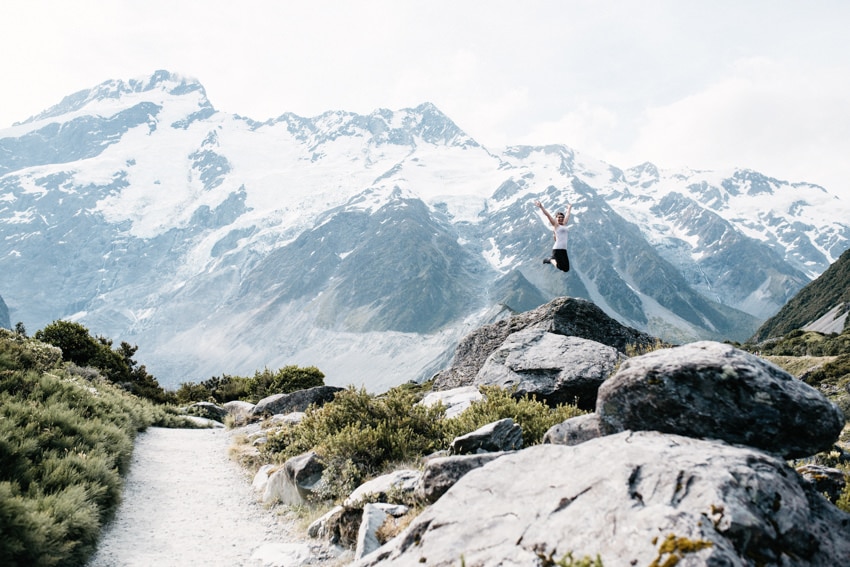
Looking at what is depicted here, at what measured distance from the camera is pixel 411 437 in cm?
1162

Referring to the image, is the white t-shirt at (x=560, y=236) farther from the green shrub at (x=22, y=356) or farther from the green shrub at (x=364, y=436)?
the green shrub at (x=22, y=356)

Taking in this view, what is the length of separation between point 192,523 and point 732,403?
10.3m

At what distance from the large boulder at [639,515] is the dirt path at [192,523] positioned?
390 cm

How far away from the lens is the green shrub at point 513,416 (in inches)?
422

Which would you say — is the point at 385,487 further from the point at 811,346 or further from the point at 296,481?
the point at 811,346

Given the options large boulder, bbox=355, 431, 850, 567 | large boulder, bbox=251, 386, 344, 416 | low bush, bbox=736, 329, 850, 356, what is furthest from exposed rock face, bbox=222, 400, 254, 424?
low bush, bbox=736, 329, 850, 356

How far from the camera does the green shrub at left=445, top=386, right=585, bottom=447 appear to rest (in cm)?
1072

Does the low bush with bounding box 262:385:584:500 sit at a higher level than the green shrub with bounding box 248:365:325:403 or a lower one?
higher

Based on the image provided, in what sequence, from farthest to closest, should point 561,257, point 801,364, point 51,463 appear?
1. point 801,364
2. point 561,257
3. point 51,463

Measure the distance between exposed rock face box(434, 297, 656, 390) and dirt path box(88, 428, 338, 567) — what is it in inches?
383

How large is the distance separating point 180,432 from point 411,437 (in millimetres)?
14577

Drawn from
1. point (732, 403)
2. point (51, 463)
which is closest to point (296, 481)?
point (51, 463)

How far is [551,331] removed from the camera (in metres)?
19.4

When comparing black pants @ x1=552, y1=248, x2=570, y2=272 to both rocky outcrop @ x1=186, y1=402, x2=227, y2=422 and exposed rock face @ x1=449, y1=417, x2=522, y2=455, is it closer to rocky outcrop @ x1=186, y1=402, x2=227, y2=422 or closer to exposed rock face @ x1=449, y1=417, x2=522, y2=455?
exposed rock face @ x1=449, y1=417, x2=522, y2=455
